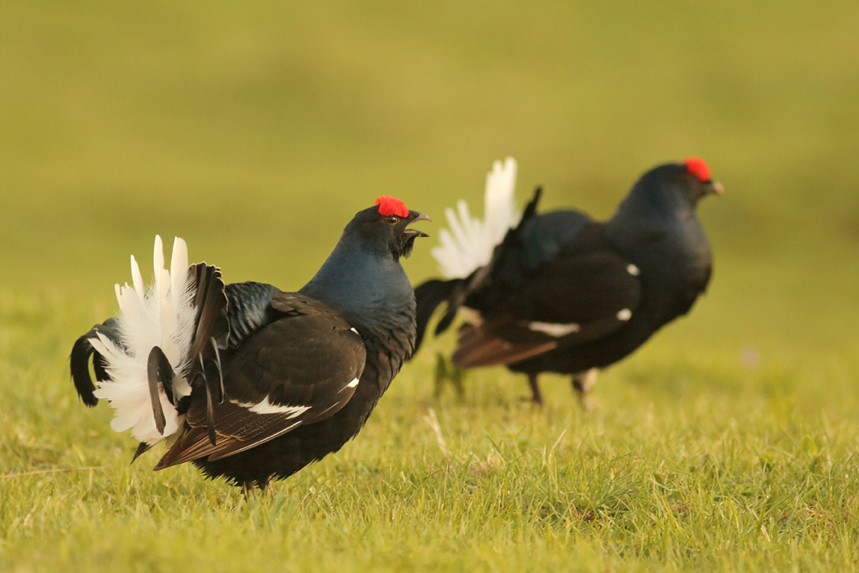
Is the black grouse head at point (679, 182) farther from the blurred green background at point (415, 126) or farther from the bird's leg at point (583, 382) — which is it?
the blurred green background at point (415, 126)

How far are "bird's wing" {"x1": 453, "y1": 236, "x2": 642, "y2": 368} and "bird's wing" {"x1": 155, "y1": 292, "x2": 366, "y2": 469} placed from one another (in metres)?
2.41

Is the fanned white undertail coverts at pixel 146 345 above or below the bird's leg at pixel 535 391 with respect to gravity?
above

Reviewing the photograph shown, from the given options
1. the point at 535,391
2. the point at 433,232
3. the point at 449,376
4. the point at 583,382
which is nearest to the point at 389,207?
the point at 449,376

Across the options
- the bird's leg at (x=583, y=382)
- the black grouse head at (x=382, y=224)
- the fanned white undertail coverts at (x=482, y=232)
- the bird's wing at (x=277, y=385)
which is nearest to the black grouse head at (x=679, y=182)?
the fanned white undertail coverts at (x=482, y=232)

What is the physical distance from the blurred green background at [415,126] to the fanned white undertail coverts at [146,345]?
28.5 feet

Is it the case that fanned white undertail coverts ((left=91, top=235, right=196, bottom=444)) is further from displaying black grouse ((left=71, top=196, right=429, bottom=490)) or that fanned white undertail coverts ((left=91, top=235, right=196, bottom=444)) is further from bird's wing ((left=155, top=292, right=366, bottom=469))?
bird's wing ((left=155, top=292, right=366, bottom=469))

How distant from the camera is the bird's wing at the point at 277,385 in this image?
338cm

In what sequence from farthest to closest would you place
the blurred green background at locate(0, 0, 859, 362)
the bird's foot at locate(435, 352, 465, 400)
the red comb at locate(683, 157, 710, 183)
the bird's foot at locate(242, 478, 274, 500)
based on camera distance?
the blurred green background at locate(0, 0, 859, 362), the red comb at locate(683, 157, 710, 183), the bird's foot at locate(435, 352, 465, 400), the bird's foot at locate(242, 478, 274, 500)

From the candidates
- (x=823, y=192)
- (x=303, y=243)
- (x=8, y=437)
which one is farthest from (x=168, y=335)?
(x=823, y=192)

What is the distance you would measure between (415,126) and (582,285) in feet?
58.1

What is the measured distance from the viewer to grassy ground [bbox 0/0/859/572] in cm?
320

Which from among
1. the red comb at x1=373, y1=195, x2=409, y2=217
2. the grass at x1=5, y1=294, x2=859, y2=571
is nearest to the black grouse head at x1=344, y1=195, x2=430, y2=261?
the red comb at x1=373, y1=195, x2=409, y2=217

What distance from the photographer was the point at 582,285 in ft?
19.6

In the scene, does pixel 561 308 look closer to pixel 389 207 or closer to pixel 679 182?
pixel 679 182
